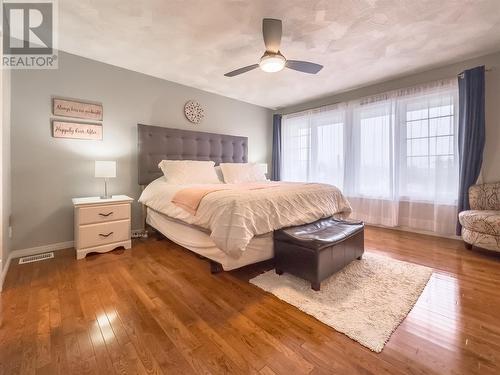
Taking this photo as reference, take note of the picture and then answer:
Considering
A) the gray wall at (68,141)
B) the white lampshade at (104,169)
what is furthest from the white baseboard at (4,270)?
the white lampshade at (104,169)

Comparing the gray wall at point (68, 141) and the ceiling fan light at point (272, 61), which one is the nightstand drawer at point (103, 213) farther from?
the ceiling fan light at point (272, 61)

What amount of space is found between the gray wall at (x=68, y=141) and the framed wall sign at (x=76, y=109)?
0.07m

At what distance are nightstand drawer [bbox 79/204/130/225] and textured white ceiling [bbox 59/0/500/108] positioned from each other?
1.88 m

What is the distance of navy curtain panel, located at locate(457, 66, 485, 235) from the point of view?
2.89 m

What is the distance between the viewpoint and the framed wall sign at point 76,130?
2.75 m

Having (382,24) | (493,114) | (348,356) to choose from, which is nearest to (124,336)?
(348,356)

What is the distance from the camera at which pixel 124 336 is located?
1.37 m

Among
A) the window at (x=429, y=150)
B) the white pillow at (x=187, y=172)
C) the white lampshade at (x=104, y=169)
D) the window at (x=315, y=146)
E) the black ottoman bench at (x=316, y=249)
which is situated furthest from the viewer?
the window at (x=315, y=146)

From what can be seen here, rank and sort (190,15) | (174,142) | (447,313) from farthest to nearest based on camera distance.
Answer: (174,142), (190,15), (447,313)

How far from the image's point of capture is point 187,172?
339cm

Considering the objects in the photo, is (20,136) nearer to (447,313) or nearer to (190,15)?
(190,15)

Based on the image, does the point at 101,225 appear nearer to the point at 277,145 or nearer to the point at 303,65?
the point at 303,65

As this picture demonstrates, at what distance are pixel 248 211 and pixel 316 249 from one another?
24.7 inches

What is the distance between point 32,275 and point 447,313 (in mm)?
3472
